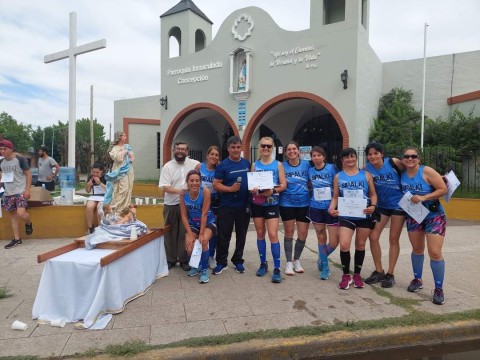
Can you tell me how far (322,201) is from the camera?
4.79 meters

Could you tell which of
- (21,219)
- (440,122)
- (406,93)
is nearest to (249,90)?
(406,93)

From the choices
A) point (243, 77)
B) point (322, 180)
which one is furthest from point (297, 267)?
point (243, 77)

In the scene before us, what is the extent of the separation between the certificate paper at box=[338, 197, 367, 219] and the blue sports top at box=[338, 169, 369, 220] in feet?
0.22

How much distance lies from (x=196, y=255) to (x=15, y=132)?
63475 mm

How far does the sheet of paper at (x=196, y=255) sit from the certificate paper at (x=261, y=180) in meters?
1.01

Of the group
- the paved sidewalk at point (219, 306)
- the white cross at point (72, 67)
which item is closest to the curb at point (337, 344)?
the paved sidewalk at point (219, 306)

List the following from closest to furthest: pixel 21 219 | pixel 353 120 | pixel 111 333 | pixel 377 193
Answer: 1. pixel 111 333
2. pixel 377 193
3. pixel 21 219
4. pixel 353 120

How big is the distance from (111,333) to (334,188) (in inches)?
122

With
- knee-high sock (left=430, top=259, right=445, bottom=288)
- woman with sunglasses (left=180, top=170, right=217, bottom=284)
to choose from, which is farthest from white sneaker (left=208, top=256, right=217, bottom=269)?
knee-high sock (left=430, top=259, right=445, bottom=288)

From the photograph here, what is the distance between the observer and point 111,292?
3.68 meters

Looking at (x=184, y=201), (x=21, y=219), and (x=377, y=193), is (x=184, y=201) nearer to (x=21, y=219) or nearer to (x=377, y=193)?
(x=377, y=193)

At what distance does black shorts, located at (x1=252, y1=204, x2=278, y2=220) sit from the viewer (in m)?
4.80

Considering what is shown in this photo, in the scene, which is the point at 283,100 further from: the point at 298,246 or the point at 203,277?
the point at 203,277

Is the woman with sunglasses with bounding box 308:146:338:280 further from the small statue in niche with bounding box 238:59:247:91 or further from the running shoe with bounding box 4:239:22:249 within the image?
the small statue in niche with bounding box 238:59:247:91
